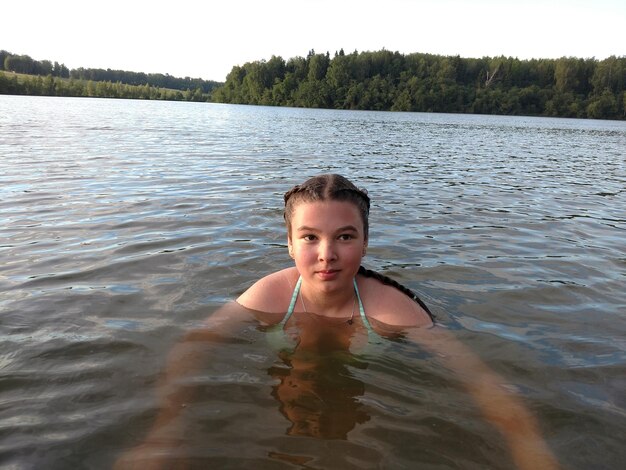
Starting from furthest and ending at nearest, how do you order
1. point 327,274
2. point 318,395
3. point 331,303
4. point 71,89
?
point 71,89
point 331,303
point 327,274
point 318,395

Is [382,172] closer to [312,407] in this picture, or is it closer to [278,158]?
[278,158]

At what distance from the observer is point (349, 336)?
3.75 metres

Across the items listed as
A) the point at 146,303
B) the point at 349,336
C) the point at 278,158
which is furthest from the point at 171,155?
the point at 349,336

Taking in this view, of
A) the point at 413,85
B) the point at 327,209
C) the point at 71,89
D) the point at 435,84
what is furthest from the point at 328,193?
the point at 435,84

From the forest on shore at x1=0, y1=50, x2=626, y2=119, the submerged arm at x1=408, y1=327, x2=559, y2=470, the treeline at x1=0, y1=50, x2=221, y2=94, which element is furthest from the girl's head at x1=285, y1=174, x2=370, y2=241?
the treeline at x1=0, y1=50, x2=221, y2=94

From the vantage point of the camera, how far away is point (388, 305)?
149 inches

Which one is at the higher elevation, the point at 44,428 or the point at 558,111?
the point at 558,111

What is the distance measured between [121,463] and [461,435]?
1.79m

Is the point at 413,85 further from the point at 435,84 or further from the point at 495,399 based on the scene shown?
the point at 495,399

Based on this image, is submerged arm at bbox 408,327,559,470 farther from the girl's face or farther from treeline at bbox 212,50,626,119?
treeline at bbox 212,50,626,119

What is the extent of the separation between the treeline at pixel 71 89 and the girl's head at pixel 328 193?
325 ft

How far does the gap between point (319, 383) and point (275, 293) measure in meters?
0.99

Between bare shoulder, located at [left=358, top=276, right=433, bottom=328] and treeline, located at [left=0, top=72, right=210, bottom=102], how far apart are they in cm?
9920

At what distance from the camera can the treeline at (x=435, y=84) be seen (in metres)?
105
